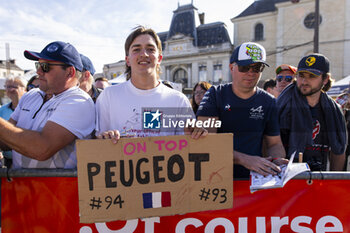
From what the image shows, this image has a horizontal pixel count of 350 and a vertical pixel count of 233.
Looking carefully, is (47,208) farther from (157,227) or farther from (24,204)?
(157,227)

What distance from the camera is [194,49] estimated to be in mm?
35344

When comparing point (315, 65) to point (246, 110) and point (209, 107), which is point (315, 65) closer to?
point (246, 110)

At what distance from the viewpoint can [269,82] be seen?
5.28 meters

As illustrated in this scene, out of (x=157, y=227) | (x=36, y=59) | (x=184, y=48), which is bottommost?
(x=157, y=227)

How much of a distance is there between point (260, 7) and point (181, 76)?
14128 mm

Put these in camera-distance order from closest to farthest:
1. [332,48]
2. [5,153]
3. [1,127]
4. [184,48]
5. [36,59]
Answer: [1,127], [36,59], [5,153], [332,48], [184,48]

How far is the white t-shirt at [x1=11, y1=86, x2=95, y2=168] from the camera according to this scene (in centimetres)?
162

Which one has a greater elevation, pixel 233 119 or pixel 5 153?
pixel 233 119

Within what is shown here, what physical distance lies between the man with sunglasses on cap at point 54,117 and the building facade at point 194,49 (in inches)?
1219

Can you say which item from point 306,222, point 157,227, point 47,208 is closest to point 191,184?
point 157,227

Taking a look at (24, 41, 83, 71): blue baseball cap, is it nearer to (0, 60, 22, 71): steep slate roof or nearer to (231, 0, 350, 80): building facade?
(231, 0, 350, 80): building facade

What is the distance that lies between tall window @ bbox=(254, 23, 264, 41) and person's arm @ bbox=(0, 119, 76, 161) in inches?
1261

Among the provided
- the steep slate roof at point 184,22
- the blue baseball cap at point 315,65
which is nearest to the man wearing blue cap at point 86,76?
the blue baseball cap at point 315,65

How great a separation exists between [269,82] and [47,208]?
16.0 ft
